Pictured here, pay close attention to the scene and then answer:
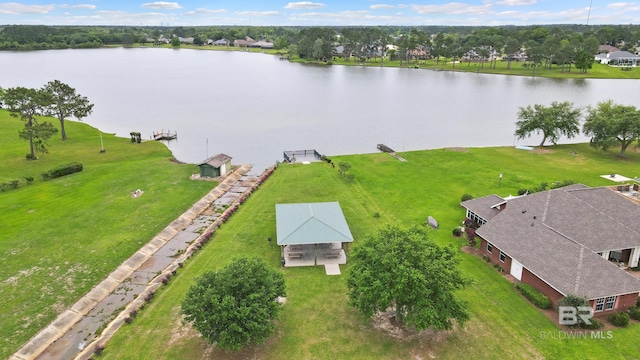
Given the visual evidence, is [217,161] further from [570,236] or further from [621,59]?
[621,59]

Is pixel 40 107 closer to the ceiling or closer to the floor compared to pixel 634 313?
closer to the ceiling

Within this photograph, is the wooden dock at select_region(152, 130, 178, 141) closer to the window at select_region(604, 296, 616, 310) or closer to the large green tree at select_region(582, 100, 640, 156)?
the window at select_region(604, 296, 616, 310)

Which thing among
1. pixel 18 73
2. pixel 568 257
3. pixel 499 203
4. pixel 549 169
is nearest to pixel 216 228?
pixel 499 203

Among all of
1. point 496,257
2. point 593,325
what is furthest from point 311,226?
point 593,325

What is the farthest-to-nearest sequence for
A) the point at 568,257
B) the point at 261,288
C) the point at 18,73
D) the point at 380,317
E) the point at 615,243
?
the point at 18,73, the point at 615,243, the point at 568,257, the point at 380,317, the point at 261,288

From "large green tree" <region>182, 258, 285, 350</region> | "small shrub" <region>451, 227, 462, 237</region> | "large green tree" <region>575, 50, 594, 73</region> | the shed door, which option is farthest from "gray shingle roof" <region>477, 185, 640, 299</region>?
"large green tree" <region>575, 50, 594, 73</region>

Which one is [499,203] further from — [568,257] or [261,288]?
[261,288]

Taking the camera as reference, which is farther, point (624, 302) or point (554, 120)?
point (554, 120)

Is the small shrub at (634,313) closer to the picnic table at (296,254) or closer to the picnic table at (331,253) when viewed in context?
the picnic table at (331,253)
